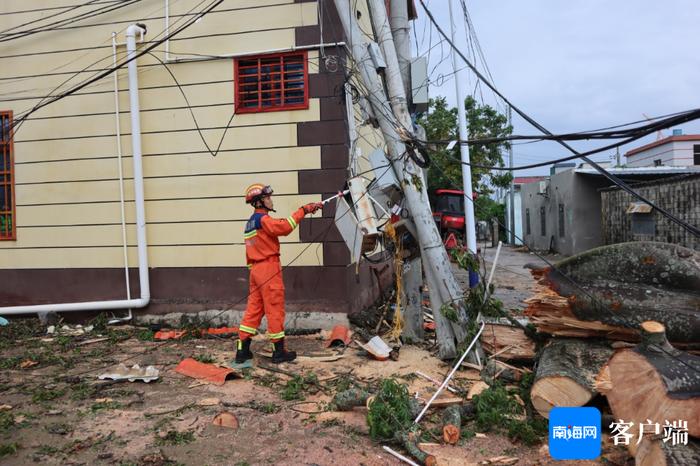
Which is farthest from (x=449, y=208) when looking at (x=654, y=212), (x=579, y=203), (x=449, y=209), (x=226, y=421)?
(x=226, y=421)

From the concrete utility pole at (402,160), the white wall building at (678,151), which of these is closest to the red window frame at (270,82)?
the concrete utility pole at (402,160)

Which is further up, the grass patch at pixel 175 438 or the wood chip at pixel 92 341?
the grass patch at pixel 175 438

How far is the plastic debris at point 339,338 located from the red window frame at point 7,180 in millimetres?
5291

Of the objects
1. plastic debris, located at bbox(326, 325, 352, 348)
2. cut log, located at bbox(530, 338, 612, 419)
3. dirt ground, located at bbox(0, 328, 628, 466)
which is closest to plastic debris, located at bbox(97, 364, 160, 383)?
dirt ground, located at bbox(0, 328, 628, 466)

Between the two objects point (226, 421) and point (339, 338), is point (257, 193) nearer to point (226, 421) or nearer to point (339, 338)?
point (339, 338)

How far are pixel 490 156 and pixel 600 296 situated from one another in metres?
17.7

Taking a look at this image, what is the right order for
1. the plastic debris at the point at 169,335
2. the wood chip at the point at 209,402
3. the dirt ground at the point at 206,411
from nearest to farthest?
the dirt ground at the point at 206,411
the wood chip at the point at 209,402
the plastic debris at the point at 169,335

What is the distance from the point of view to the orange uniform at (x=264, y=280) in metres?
5.38

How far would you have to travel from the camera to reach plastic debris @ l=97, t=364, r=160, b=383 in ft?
16.4

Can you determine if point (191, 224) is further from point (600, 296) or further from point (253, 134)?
point (600, 296)

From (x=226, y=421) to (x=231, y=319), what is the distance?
126 inches

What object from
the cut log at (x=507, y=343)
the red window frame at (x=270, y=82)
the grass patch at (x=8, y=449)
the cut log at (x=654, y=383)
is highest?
the red window frame at (x=270, y=82)

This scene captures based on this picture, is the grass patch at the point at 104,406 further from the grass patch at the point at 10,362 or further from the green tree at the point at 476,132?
the green tree at the point at 476,132

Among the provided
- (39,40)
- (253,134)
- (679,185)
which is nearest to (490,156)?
(679,185)
